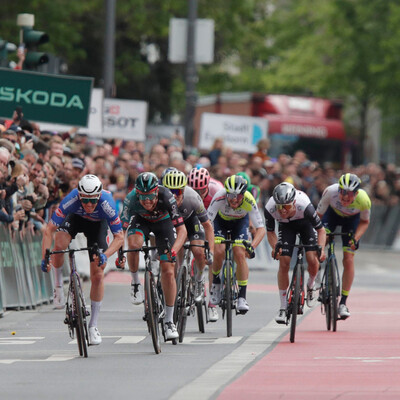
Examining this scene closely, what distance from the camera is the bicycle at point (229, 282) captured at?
15445 millimetres

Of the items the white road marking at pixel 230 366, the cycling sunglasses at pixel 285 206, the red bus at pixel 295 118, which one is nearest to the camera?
the white road marking at pixel 230 366

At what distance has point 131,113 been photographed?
28.4m

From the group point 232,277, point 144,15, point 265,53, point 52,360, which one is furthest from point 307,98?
point 52,360

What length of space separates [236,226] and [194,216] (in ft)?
2.31

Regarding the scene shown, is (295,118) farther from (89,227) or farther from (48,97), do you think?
(89,227)

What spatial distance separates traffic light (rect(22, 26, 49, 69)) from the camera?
2177 cm

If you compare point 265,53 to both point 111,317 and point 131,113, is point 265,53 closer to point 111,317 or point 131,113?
point 131,113

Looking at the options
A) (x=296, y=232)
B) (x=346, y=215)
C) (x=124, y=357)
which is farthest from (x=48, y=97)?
(x=124, y=357)

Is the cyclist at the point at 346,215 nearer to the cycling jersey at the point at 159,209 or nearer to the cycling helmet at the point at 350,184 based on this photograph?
the cycling helmet at the point at 350,184

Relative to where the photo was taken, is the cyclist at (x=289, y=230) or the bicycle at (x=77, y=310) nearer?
the bicycle at (x=77, y=310)

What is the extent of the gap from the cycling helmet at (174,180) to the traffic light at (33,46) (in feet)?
23.7

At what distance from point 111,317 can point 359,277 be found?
9.61m

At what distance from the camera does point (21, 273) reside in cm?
1855

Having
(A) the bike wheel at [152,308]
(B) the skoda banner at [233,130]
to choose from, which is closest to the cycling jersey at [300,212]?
(A) the bike wheel at [152,308]
